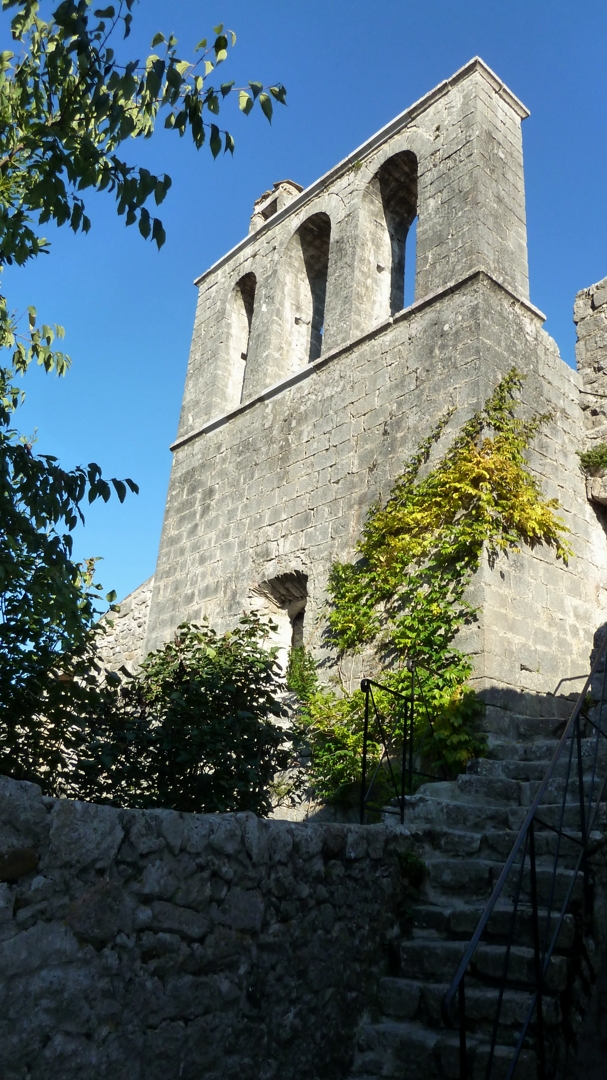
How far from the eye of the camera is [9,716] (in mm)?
5098

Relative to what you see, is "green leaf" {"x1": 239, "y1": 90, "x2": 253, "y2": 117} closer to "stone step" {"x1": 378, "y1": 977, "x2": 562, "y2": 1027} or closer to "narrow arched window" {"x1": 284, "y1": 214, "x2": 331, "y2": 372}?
"stone step" {"x1": 378, "y1": 977, "x2": 562, "y2": 1027}

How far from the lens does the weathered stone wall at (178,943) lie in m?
2.75

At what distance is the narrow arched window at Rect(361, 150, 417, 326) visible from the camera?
9234 millimetres

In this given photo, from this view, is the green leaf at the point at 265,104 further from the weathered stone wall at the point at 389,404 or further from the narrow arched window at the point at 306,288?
the narrow arched window at the point at 306,288

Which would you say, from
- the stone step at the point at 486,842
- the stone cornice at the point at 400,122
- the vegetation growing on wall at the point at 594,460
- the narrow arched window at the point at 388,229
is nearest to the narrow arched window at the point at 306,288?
the stone cornice at the point at 400,122

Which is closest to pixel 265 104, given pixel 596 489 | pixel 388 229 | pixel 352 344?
pixel 352 344

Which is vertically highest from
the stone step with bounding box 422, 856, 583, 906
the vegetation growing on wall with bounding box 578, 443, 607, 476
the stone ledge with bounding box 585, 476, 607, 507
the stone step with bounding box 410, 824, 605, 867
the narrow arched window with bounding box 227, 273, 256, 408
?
the narrow arched window with bounding box 227, 273, 256, 408

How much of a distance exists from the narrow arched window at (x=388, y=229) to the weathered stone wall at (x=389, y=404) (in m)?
0.04

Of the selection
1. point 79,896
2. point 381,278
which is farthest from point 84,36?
point 381,278

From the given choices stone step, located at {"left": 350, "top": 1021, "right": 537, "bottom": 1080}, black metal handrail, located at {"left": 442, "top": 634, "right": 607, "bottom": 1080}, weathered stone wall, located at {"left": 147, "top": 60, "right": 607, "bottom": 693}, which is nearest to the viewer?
black metal handrail, located at {"left": 442, "top": 634, "right": 607, "bottom": 1080}

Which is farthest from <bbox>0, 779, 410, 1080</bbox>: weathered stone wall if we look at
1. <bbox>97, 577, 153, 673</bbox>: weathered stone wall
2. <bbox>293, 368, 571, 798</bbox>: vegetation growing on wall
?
<bbox>97, 577, 153, 673</bbox>: weathered stone wall

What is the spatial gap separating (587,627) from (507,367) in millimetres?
2268

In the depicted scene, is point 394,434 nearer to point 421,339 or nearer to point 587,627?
point 421,339

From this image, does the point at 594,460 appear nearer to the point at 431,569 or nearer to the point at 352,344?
the point at 431,569
